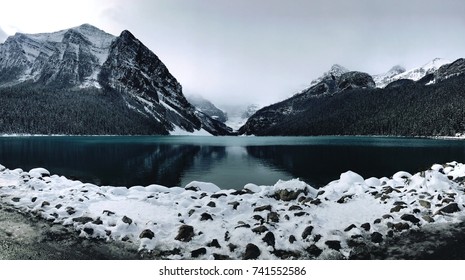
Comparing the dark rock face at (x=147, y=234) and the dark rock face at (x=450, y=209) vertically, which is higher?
the dark rock face at (x=450, y=209)

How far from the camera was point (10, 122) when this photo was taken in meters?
191

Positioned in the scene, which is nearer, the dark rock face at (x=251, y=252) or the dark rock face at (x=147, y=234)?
the dark rock face at (x=251, y=252)

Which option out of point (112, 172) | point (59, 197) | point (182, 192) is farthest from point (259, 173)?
point (59, 197)

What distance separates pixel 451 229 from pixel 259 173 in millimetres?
29161

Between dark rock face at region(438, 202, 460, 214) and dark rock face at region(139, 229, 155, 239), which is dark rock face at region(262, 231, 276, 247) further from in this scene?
dark rock face at region(438, 202, 460, 214)

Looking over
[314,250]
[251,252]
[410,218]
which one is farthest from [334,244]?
[410,218]

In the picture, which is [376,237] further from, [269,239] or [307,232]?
[269,239]

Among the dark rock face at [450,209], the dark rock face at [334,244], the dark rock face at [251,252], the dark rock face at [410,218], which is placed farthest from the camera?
the dark rock face at [450,209]

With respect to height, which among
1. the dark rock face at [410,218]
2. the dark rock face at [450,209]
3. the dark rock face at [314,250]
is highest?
the dark rock face at [450,209]

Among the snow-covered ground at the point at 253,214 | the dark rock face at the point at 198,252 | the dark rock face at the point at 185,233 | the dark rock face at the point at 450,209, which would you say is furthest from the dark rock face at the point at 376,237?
the dark rock face at the point at 185,233

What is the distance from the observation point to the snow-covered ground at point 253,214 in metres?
11.2

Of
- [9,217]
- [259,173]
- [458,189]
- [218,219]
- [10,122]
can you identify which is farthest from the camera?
[10,122]

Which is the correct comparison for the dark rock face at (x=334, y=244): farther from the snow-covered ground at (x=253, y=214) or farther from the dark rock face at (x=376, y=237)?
the dark rock face at (x=376, y=237)

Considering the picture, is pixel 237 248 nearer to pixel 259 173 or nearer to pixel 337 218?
pixel 337 218
